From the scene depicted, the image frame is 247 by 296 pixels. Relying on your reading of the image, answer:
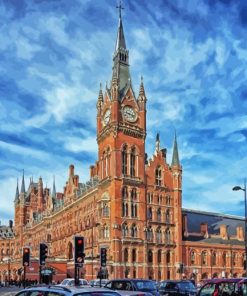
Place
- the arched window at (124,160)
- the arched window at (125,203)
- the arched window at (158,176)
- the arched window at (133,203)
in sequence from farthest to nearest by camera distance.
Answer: the arched window at (158,176) → the arched window at (124,160) → the arched window at (133,203) → the arched window at (125,203)

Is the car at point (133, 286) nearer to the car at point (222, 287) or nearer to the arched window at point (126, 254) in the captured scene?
the car at point (222, 287)

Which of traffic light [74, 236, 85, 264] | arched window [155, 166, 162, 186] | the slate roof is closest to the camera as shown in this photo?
traffic light [74, 236, 85, 264]

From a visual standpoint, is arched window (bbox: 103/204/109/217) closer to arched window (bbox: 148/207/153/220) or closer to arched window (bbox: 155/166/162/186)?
arched window (bbox: 148/207/153/220)

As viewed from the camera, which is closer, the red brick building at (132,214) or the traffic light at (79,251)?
the traffic light at (79,251)

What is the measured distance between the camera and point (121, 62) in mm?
87625

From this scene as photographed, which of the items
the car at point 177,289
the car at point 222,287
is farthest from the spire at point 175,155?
the car at point 222,287

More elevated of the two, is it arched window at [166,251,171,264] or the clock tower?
the clock tower

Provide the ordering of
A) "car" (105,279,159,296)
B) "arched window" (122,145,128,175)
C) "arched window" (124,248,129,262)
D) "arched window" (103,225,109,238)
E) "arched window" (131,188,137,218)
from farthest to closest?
1. "arched window" (122,145,128,175)
2. "arched window" (131,188,137,218)
3. "arched window" (103,225,109,238)
4. "arched window" (124,248,129,262)
5. "car" (105,279,159,296)

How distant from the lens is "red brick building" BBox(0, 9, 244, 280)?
77.6 m

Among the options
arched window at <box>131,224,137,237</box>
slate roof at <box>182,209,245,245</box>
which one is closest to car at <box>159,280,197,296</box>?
arched window at <box>131,224,137,237</box>

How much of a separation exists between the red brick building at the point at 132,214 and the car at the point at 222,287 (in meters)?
55.8

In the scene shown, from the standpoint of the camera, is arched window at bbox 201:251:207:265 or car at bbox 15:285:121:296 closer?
car at bbox 15:285:121:296

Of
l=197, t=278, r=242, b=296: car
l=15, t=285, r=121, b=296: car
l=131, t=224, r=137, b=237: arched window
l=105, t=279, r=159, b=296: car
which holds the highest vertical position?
l=131, t=224, r=137, b=237: arched window

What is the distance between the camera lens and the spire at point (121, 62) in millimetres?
A: 85000
